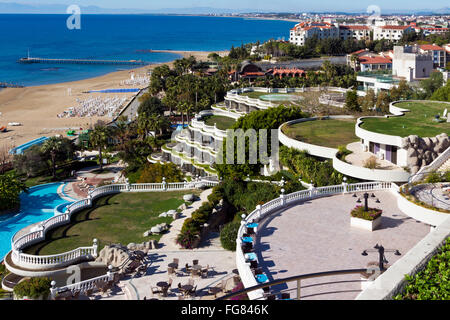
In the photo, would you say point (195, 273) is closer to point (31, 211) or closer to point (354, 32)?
point (31, 211)

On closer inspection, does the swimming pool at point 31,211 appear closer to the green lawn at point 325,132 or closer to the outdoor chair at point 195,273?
the outdoor chair at point 195,273

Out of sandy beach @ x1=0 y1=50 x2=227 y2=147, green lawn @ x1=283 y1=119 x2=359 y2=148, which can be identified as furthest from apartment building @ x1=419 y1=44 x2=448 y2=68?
green lawn @ x1=283 y1=119 x2=359 y2=148

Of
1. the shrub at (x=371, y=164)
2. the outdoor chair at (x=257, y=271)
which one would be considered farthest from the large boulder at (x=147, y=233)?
the shrub at (x=371, y=164)

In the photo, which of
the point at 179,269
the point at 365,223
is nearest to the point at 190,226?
the point at 179,269

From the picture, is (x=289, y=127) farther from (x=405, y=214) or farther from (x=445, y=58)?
(x=445, y=58)
